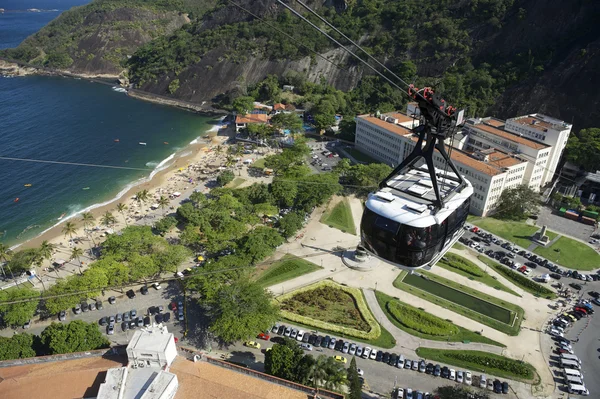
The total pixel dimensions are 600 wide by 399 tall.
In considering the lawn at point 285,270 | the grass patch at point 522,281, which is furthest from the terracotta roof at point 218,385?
the grass patch at point 522,281

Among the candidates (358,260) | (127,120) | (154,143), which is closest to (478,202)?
(358,260)

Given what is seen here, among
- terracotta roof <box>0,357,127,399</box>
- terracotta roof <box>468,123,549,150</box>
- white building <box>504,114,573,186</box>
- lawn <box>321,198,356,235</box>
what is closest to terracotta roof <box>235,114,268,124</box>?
lawn <box>321,198,356,235</box>

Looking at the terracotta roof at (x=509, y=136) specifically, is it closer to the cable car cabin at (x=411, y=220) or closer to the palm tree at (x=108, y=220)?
the cable car cabin at (x=411, y=220)

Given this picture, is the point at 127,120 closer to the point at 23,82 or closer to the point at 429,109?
the point at 23,82

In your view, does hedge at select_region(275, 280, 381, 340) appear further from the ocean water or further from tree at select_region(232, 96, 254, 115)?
tree at select_region(232, 96, 254, 115)

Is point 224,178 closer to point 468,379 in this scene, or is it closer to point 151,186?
point 151,186
